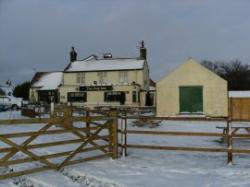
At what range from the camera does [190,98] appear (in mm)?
35875

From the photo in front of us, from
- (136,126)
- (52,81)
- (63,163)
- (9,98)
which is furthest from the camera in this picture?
(52,81)

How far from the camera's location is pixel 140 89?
178 ft

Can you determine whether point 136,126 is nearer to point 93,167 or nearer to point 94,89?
point 93,167

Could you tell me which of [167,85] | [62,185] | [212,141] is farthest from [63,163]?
[167,85]

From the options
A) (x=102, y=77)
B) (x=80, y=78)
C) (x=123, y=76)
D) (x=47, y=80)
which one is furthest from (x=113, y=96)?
(x=47, y=80)

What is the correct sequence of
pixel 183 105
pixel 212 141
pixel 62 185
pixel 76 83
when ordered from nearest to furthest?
pixel 62 185
pixel 212 141
pixel 183 105
pixel 76 83

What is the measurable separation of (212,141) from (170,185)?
8837 mm

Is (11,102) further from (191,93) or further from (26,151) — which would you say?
(26,151)

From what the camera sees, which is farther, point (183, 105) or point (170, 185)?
point (183, 105)

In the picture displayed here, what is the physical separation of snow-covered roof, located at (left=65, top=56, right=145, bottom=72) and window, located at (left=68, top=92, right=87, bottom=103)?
349cm

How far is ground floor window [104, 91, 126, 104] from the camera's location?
174ft

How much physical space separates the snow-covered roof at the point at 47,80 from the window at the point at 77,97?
28.8 feet

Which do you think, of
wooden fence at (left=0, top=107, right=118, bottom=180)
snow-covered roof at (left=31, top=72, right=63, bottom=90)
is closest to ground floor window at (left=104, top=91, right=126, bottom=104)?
snow-covered roof at (left=31, top=72, right=63, bottom=90)

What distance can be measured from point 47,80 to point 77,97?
45.6 ft
